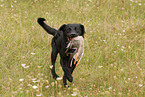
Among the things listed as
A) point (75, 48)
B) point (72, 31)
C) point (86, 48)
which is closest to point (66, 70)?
point (75, 48)

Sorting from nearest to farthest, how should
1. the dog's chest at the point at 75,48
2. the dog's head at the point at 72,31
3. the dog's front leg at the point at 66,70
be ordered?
the dog's head at the point at 72,31 < the dog's chest at the point at 75,48 < the dog's front leg at the point at 66,70

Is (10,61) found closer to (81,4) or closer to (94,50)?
(94,50)

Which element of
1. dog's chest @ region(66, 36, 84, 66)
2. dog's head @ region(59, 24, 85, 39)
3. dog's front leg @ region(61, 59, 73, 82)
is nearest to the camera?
dog's head @ region(59, 24, 85, 39)

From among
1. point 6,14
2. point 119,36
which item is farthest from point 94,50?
point 6,14

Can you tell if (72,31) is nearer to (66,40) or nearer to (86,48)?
(66,40)

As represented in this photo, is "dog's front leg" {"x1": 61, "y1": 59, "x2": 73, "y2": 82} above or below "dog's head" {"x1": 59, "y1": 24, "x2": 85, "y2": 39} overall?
below

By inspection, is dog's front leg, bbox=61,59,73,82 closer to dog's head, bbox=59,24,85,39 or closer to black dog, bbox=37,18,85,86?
black dog, bbox=37,18,85,86

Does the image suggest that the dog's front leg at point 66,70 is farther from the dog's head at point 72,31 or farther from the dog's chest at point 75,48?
the dog's head at point 72,31

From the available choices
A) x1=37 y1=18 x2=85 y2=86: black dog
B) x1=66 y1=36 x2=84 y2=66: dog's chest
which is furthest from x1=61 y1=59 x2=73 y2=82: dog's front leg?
x1=66 y1=36 x2=84 y2=66: dog's chest

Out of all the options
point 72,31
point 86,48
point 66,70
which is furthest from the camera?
point 86,48

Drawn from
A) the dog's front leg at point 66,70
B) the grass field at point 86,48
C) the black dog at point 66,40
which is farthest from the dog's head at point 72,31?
the grass field at point 86,48

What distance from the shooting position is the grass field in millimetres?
3971

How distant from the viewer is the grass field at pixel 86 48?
397cm

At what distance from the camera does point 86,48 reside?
5602mm
